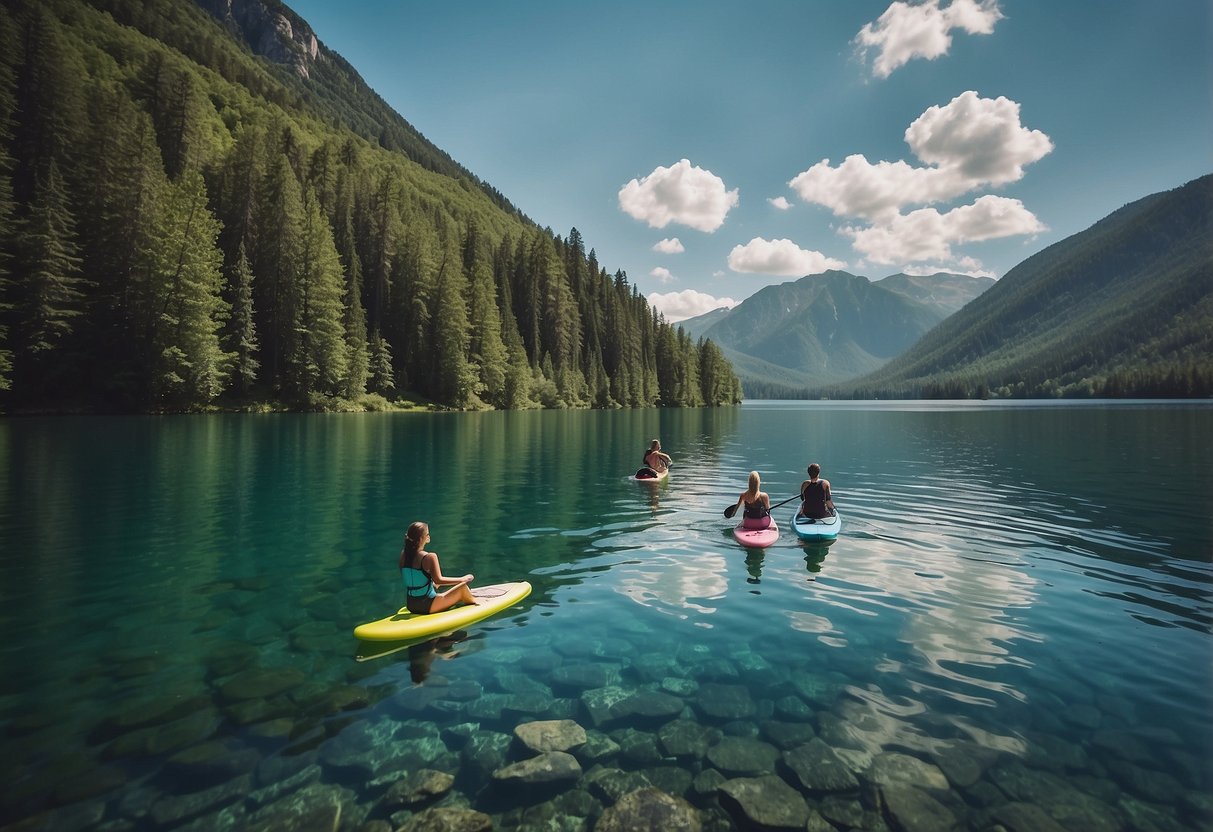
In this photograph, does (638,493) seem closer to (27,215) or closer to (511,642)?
(511,642)

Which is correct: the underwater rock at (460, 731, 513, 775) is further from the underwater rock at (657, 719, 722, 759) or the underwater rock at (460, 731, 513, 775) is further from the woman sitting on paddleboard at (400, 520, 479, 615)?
the woman sitting on paddleboard at (400, 520, 479, 615)

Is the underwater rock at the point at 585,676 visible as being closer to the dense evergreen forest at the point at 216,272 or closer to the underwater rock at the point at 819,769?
the underwater rock at the point at 819,769

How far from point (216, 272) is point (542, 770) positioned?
260ft

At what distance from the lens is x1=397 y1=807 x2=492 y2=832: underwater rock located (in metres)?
5.85

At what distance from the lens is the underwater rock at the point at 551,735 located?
24.1ft

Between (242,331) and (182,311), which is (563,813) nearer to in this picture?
(182,311)

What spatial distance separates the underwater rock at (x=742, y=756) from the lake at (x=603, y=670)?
0.05 m

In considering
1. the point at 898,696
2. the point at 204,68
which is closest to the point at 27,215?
the point at 898,696

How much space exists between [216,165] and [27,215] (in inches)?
1314

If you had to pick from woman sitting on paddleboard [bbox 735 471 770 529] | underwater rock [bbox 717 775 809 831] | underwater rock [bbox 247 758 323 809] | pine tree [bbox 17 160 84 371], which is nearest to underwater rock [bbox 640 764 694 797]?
underwater rock [bbox 717 775 809 831]

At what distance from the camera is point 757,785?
6.65m

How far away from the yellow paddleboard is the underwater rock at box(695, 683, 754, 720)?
15.7ft

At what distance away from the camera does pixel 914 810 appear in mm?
6254

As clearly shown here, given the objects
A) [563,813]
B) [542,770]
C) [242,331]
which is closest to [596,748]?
[542,770]
